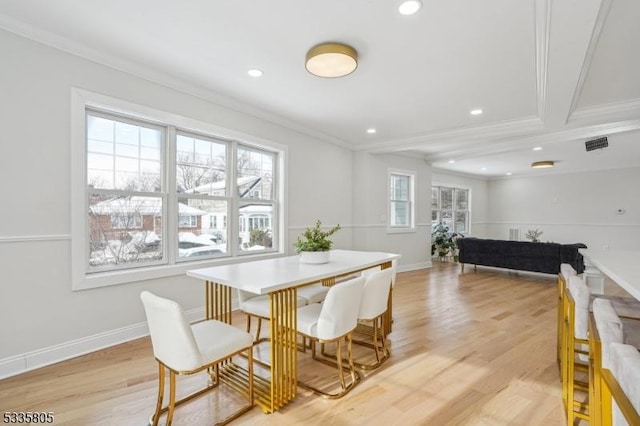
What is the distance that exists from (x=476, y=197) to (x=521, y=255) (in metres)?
4.58

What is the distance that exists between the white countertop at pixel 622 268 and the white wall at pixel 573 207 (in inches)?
280

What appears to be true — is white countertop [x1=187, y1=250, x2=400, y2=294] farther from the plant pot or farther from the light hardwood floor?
the light hardwood floor

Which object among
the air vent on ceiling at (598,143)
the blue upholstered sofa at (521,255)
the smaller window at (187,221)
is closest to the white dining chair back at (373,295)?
the smaller window at (187,221)

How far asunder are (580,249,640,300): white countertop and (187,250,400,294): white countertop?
1.54 metres

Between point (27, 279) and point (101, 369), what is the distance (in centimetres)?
92

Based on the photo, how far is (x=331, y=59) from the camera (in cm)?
260

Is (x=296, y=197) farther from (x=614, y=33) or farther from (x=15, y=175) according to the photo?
(x=614, y=33)

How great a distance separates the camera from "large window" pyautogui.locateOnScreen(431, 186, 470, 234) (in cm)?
881

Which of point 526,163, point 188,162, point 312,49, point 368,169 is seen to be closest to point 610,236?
point 526,163

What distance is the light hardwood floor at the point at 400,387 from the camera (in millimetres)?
1880

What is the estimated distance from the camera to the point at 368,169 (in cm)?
617

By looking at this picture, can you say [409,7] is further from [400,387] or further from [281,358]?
[400,387]

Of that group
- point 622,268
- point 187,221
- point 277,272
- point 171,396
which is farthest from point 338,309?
point 187,221

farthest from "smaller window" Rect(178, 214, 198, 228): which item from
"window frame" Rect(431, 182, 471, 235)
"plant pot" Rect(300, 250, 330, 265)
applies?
"window frame" Rect(431, 182, 471, 235)
